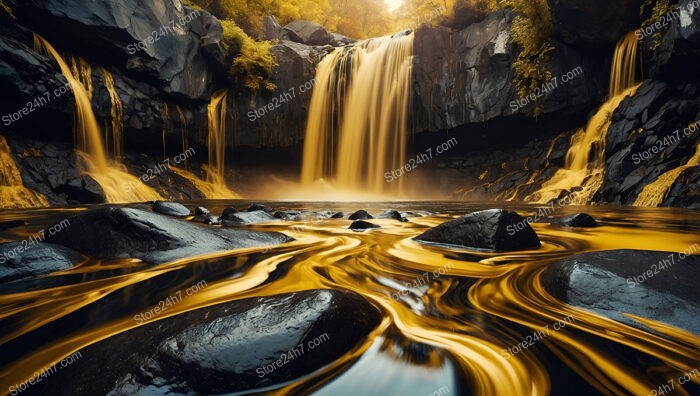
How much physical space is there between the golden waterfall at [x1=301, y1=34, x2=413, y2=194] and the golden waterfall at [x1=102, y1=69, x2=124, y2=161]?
8.07 meters

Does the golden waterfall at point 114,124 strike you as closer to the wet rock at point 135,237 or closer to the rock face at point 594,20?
the wet rock at point 135,237

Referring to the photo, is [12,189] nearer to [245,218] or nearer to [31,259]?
[245,218]

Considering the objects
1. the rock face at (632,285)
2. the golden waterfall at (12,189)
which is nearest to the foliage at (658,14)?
the rock face at (632,285)

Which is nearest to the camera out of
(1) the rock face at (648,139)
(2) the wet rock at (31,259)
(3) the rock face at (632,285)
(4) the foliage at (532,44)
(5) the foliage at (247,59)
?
(3) the rock face at (632,285)

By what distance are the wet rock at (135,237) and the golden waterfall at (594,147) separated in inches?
457

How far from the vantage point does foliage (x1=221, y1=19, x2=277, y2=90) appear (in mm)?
16516

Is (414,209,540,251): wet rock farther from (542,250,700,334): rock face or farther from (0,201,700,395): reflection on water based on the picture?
(542,250,700,334): rock face

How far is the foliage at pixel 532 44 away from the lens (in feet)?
44.8

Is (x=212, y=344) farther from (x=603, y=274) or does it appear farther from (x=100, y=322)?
(x=603, y=274)

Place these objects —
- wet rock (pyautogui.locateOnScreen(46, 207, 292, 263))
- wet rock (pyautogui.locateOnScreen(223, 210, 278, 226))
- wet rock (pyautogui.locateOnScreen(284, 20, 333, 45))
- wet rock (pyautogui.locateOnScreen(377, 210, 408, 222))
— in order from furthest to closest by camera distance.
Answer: wet rock (pyautogui.locateOnScreen(284, 20, 333, 45)), wet rock (pyautogui.locateOnScreen(377, 210, 408, 222)), wet rock (pyautogui.locateOnScreen(223, 210, 278, 226)), wet rock (pyautogui.locateOnScreen(46, 207, 292, 263))

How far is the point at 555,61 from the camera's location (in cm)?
1390

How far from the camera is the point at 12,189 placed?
32.5 ft

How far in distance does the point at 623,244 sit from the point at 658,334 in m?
2.53

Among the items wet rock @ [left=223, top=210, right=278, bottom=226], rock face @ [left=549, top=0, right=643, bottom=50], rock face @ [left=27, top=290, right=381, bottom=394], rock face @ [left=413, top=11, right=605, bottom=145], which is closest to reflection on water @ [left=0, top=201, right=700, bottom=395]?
rock face @ [left=27, top=290, right=381, bottom=394]
